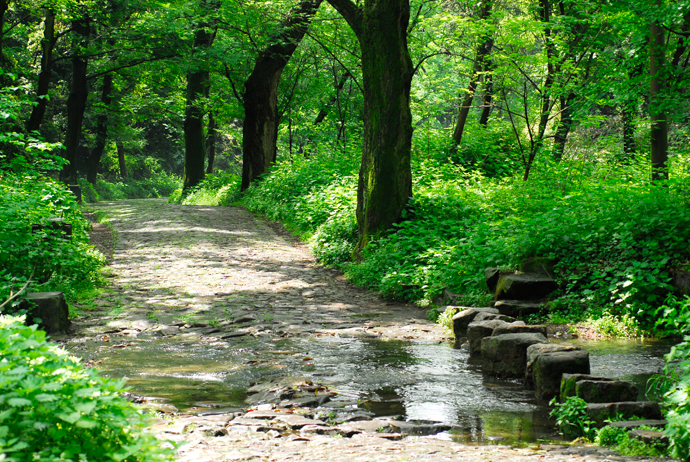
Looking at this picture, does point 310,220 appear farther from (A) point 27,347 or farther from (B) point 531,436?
(A) point 27,347

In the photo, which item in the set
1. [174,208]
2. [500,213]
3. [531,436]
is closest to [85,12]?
[174,208]

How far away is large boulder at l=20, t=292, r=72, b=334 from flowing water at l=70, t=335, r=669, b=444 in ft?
2.19

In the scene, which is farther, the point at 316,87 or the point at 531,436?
the point at 316,87

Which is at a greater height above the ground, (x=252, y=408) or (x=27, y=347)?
(x=27, y=347)

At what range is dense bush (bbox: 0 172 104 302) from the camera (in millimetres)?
7527

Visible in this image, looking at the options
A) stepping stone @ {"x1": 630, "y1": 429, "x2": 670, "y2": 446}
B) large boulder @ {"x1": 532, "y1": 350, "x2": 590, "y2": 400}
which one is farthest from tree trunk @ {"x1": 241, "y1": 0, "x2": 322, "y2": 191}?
stepping stone @ {"x1": 630, "y1": 429, "x2": 670, "y2": 446}

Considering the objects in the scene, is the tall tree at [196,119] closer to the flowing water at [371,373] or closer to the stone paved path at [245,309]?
the stone paved path at [245,309]

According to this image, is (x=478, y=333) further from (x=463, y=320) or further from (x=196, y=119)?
(x=196, y=119)

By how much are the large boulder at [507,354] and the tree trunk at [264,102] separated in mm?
15771

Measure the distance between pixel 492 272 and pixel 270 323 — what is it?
11.2 ft

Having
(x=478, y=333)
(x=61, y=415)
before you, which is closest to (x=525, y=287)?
(x=478, y=333)

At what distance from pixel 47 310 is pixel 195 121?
69.2 ft

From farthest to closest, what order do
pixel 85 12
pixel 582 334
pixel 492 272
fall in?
1. pixel 85 12
2. pixel 492 272
3. pixel 582 334

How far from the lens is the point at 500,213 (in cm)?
1151
